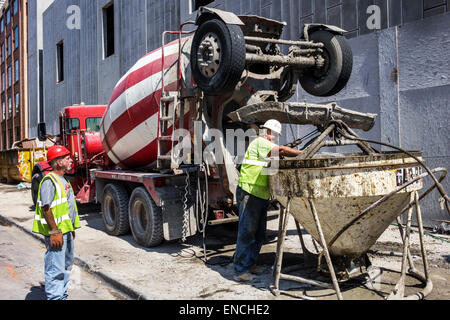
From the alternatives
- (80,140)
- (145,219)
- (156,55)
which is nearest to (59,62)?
(80,140)

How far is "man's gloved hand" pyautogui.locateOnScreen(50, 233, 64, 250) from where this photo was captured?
4066mm

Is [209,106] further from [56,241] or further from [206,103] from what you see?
[56,241]

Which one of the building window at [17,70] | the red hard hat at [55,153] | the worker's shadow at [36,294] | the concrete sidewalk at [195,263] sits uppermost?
the building window at [17,70]

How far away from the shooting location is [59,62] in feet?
84.5

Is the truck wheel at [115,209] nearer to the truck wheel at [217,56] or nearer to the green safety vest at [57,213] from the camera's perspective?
the truck wheel at [217,56]

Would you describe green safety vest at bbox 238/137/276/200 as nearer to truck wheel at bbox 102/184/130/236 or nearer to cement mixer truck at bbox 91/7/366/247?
cement mixer truck at bbox 91/7/366/247

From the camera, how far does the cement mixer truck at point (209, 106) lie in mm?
5324

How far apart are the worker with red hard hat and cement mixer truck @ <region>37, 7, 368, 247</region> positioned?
2051mm

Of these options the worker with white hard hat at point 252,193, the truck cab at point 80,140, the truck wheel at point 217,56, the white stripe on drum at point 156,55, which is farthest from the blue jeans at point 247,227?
the truck cab at point 80,140

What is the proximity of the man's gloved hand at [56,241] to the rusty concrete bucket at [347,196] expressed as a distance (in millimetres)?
2244

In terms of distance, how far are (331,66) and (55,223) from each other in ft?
14.0

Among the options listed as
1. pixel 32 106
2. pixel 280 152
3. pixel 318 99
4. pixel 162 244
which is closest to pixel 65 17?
pixel 32 106
